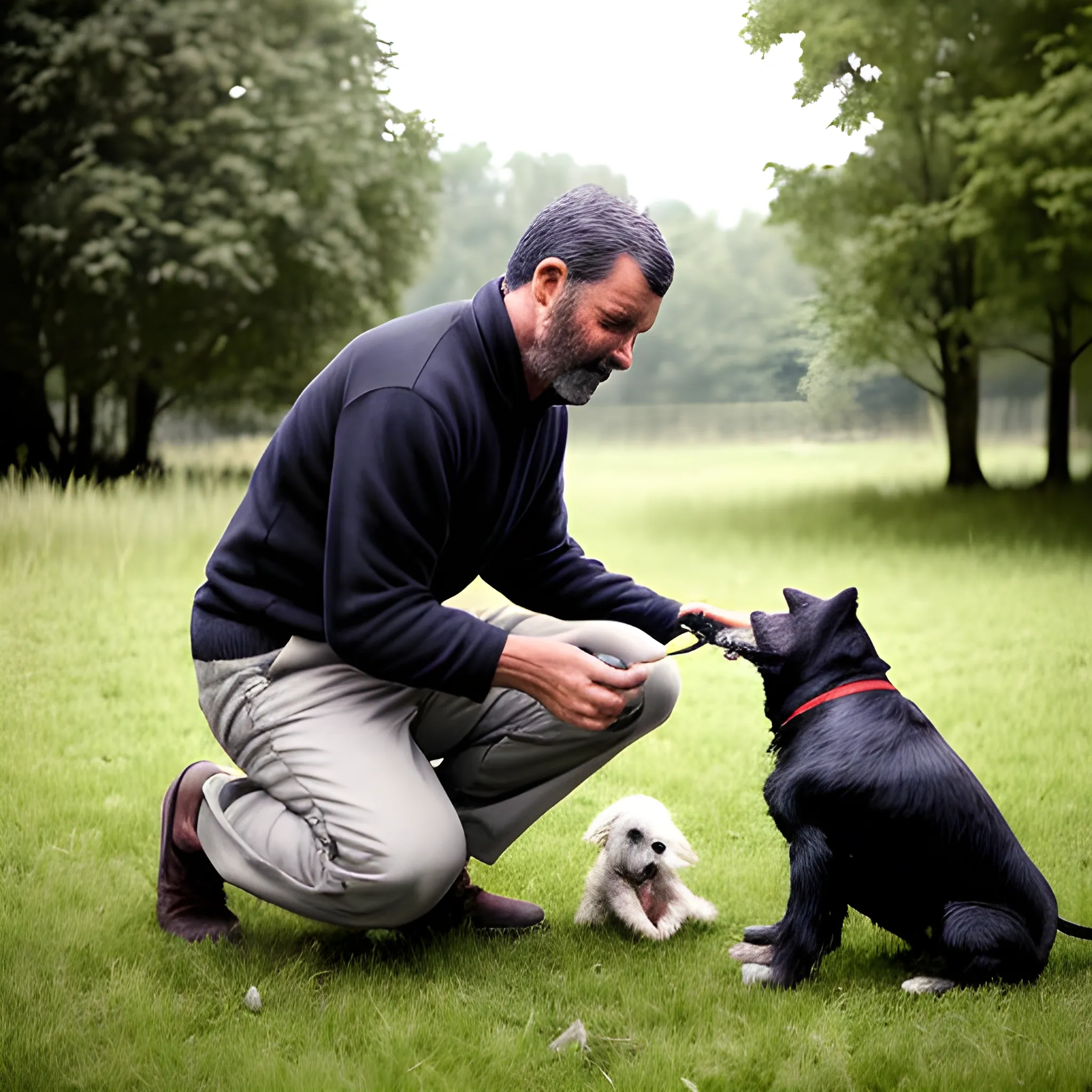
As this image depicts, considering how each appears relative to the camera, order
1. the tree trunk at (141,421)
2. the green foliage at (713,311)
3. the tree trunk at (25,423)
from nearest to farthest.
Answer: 1. the green foliage at (713,311)
2. the tree trunk at (25,423)
3. the tree trunk at (141,421)

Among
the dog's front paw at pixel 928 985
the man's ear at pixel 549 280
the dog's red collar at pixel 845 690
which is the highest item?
the man's ear at pixel 549 280

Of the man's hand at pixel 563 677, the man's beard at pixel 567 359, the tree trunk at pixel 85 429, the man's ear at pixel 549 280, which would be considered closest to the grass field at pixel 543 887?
the man's hand at pixel 563 677

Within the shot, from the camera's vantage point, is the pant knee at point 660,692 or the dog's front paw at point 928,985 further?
the pant knee at point 660,692

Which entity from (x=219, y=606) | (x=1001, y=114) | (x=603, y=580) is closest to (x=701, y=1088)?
(x=603, y=580)

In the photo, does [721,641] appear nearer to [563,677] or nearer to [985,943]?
[563,677]

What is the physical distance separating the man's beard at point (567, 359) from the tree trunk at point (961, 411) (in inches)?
197

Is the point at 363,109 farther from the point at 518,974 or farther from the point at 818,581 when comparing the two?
the point at 518,974

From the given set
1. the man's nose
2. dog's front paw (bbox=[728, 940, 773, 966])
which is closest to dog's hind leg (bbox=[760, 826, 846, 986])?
dog's front paw (bbox=[728, 940, 773, 966])

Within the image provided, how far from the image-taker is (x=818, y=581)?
5.71 metres

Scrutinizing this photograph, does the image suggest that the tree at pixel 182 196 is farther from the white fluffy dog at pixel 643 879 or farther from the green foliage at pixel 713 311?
the white fluffy dog at pixel 643 879

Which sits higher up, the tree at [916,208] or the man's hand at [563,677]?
the tree at [916,208]

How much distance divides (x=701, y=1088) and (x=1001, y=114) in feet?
19.9

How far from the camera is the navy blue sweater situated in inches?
75.0

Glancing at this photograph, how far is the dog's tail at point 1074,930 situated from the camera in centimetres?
203
